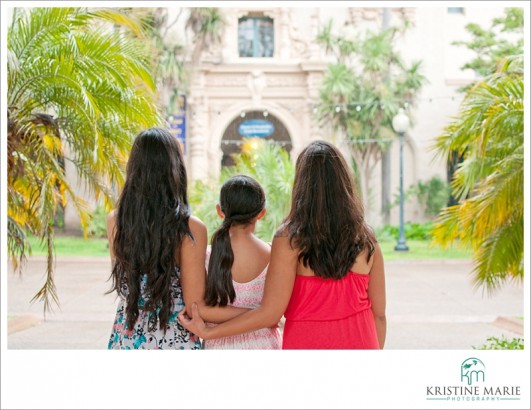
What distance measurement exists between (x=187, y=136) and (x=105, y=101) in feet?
74.8

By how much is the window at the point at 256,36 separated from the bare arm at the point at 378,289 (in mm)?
28663

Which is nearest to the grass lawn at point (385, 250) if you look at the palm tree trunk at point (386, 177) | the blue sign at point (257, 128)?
the palm tree trunk at point (386, 177)

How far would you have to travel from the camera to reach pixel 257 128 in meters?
31.0

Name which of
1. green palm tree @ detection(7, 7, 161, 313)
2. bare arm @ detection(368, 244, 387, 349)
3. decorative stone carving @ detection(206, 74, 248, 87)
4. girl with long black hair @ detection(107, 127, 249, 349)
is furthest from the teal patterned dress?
decorative stone carving @ detection(206, 74, 248, 87)

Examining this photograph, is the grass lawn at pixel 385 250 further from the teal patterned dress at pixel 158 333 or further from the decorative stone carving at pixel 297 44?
the teal patterned dress at pixel 158 333

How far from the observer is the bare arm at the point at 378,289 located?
3182 mm

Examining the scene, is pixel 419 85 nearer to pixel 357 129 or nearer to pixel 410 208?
pixel 357 129

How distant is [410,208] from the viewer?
30.5 meters

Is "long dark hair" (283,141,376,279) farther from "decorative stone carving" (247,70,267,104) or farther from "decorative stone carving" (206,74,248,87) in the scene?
"decorative stone carving" (206,74,248,87)

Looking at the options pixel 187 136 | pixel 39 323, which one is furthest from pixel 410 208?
pixel 39 323

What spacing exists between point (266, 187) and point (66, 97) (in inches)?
196

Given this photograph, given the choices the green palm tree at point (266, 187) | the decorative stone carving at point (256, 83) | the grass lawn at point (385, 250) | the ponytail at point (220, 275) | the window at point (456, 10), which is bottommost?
the grass lawn at point (385, 250)

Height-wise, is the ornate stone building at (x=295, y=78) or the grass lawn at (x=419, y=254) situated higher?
the ornate stone building at (x=295, y=78)

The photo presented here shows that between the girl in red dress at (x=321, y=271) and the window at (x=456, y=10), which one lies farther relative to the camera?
the window at (x=456, y=10)
